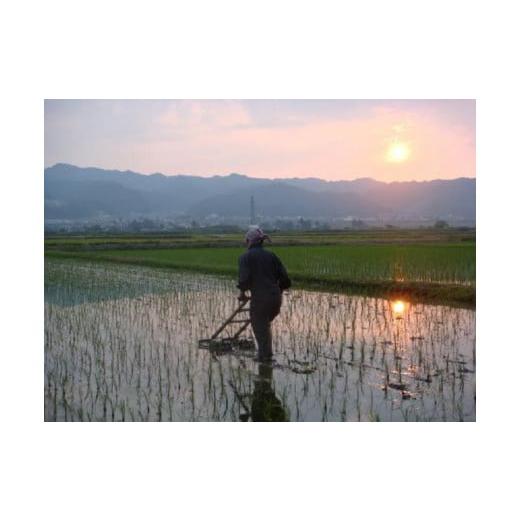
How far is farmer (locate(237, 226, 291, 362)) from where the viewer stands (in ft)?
17.5

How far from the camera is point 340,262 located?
569 inches

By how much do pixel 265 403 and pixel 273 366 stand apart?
3.13 ft

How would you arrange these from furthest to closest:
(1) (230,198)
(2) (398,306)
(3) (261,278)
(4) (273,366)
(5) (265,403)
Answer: (1) (230,198)
(2) (398,306)
(4) (273,366)
(3) (261,278)
(5) (265,403)

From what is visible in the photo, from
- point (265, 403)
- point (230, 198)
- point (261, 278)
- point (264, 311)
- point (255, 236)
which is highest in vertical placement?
point (230, 198)

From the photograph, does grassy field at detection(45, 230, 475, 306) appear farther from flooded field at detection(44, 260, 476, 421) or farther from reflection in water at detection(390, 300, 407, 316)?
flooded field at detection(44, 260, 476, 421)

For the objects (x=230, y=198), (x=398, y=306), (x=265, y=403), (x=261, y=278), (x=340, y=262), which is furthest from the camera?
(x=230, y=198)

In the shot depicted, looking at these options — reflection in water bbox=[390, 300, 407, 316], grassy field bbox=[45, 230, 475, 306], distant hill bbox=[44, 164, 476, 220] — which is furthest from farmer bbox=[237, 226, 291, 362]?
distant hill bbox=[44, 164, 476, 220]

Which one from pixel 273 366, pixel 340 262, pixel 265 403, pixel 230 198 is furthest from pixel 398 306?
pixel 230 198

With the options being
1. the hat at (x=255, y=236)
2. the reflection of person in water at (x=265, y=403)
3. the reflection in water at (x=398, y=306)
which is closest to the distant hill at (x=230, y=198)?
the reflection in water at (x=398, y=306)

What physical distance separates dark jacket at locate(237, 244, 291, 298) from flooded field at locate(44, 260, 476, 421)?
0.79 meters

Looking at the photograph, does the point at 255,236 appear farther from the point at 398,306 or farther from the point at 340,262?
the point at 340,262

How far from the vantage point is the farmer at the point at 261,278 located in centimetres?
533

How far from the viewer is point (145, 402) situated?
4.65 m

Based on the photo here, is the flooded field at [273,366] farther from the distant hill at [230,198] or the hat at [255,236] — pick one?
the distant hill at [230,198]
